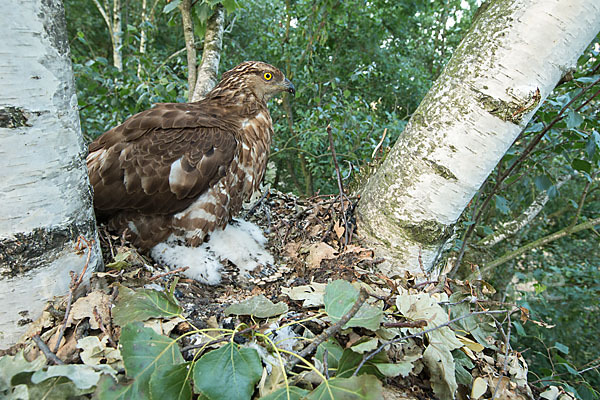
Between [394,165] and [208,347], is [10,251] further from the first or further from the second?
[394,165]

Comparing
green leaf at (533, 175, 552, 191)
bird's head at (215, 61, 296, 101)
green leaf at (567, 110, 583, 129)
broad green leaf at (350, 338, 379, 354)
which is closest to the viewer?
broad green leaf at (350, 338, 379, 354)

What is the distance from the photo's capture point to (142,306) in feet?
4.01

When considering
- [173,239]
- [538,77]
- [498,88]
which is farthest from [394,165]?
[173,239]

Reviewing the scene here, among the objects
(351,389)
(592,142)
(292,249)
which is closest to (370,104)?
(592,142)

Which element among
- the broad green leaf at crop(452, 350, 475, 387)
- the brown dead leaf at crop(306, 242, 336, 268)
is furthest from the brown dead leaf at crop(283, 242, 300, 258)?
the broad green leaf at crop(452, 350, 475, 387)

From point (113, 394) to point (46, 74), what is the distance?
0.95 meters

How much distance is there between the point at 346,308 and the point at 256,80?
2394mm

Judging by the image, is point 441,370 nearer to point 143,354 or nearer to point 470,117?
point 143,354

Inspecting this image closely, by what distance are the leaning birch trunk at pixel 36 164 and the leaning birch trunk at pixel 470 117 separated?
146cm

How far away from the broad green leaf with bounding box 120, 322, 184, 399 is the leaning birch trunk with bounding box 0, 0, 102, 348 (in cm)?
47

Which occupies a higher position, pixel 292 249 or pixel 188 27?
pixel 188 27

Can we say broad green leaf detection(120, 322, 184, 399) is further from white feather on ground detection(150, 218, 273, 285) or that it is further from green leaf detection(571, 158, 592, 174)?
green leaf detection(571, 158, 592, 174)

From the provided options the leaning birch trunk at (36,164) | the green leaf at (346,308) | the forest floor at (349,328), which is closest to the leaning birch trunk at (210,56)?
the forest floor at (349,328)

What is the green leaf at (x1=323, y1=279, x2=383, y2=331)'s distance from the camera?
116 centimetres
